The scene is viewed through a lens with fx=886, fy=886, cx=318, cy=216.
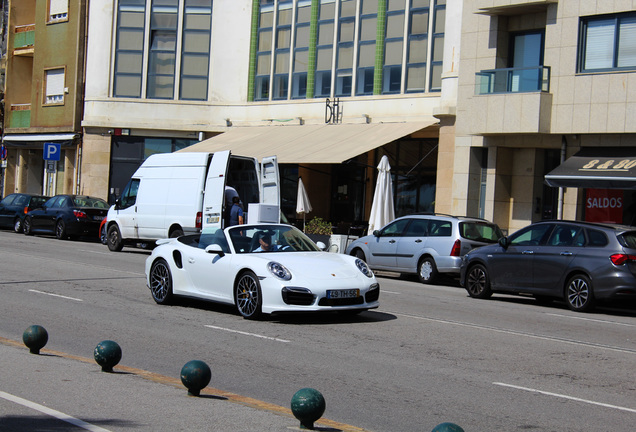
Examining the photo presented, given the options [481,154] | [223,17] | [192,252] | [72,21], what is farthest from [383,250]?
[72,21]

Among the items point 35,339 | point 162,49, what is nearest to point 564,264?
point 35,339

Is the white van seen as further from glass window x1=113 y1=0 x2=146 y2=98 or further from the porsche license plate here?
glass window x1=113 y1=0 x2=146 y2=98

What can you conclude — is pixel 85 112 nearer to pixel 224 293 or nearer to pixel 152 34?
pixel 152 34

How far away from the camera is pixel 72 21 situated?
1671 inches

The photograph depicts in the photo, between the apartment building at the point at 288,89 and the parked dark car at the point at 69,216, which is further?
the parked dark car at the point at 69,216

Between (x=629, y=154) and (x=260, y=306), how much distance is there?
48.9 ft

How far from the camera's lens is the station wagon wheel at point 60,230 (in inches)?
1222

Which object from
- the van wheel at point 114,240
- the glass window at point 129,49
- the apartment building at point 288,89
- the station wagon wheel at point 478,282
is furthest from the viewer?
the glass window at point 129,49

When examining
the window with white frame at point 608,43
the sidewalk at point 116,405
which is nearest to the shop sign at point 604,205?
the window with white frame at point 608,43

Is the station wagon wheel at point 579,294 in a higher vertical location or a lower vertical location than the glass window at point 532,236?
lower

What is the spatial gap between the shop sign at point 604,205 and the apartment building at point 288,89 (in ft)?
17.7

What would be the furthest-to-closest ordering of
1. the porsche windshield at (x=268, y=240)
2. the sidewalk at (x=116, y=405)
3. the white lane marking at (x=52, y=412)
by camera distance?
the porsche windshield at (x=268, y=240) → the sidewalk at (x=116, y=405) → the white lane marking at (x=52, y=412)

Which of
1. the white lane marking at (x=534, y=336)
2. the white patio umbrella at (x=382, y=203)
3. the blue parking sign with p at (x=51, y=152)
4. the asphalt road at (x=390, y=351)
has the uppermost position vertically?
the blue parking sign with p at (x=51, y=152)

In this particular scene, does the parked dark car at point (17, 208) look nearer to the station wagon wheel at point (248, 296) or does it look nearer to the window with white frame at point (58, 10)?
the window with white frame at point (58, 10)
